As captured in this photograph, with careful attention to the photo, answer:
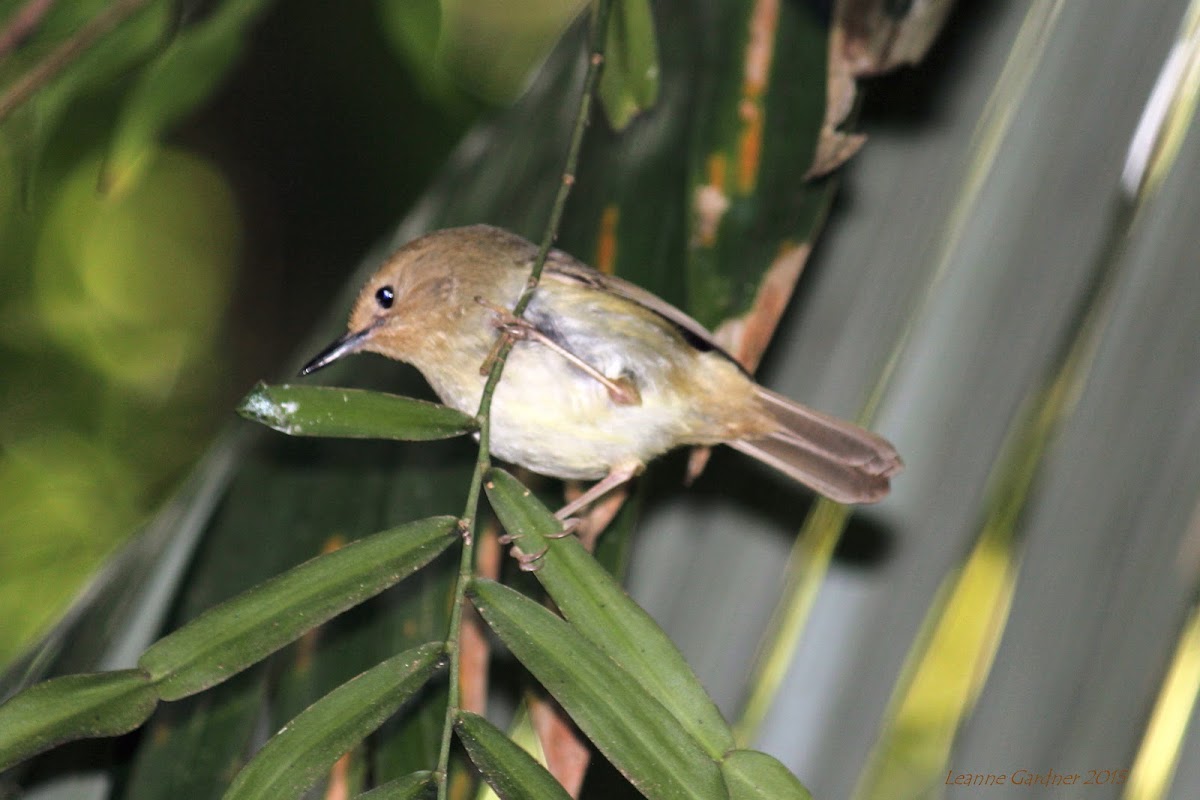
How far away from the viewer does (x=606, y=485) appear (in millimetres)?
1954

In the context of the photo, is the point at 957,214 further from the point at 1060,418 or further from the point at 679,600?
the point at 679,600

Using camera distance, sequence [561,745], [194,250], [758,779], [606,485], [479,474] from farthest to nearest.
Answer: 1. [194,250]
2. [606,485]
3. [561,745]
4. [479,474]
5. [758,779]

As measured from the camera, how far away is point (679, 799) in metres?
1.05

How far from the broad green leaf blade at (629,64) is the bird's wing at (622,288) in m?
0.22

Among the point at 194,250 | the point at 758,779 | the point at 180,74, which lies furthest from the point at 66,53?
the point at 194,250

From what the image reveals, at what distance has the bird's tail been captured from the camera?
1771 mm

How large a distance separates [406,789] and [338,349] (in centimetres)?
103

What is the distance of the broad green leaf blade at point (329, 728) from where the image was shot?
1.09m

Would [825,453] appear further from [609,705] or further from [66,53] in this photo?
[66,53]

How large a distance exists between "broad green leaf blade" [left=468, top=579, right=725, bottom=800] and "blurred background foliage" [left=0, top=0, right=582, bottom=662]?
2.11m

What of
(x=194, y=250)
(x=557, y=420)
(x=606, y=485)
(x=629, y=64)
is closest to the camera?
(x=629, y=64)

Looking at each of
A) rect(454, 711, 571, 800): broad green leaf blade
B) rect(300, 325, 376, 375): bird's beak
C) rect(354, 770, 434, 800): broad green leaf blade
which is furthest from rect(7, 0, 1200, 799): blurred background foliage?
rect(354, 770, 434, 800): broad green leaf blade

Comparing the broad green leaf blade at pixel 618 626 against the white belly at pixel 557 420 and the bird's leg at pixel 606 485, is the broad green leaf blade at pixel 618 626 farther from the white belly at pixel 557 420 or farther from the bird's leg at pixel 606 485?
the white belly at pixel 557 420

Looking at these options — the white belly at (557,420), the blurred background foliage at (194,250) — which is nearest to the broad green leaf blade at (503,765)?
the white belly at (557,420)
